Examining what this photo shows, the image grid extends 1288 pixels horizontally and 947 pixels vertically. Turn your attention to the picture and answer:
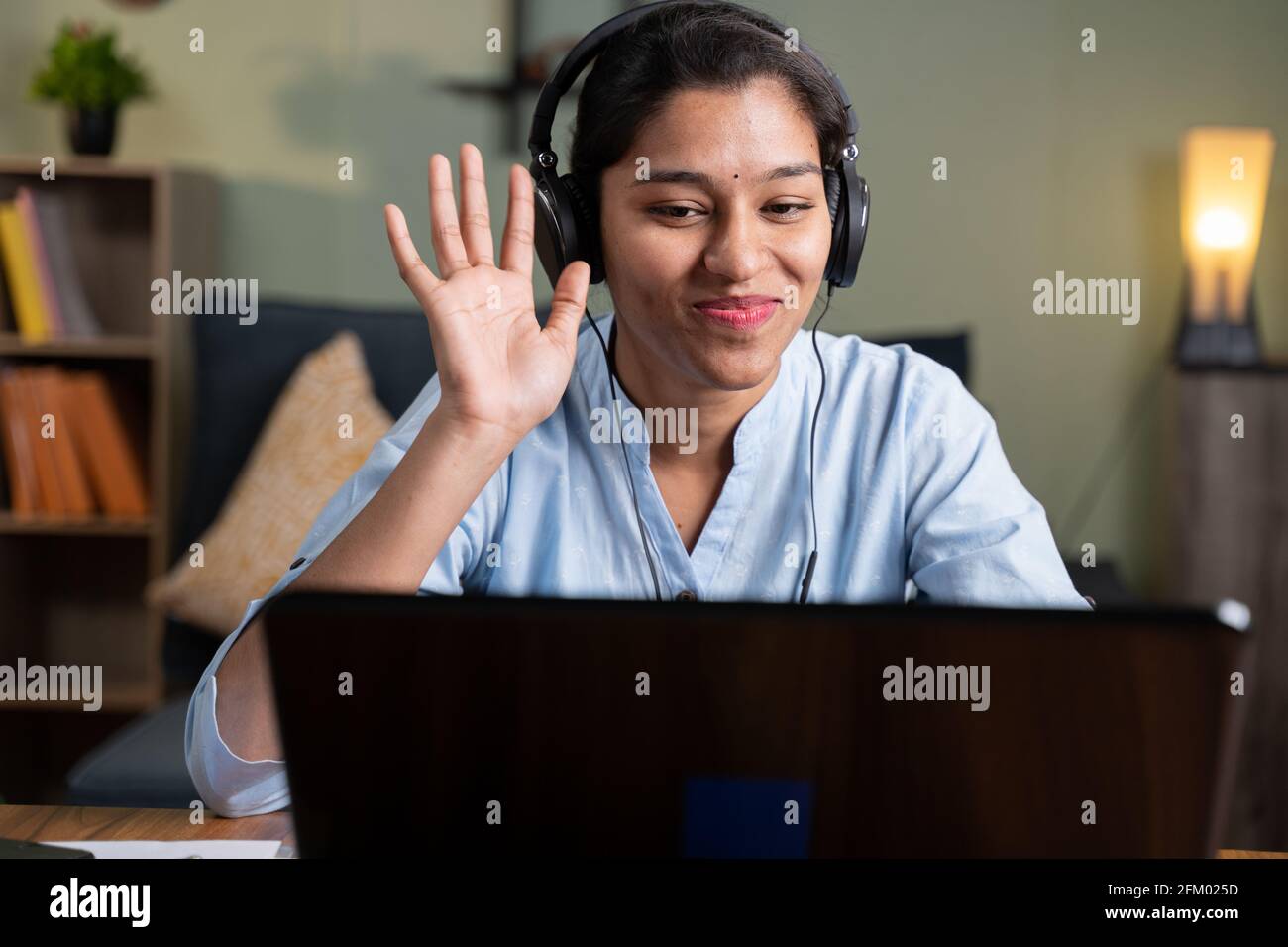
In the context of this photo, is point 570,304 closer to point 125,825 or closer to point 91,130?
point 125,825

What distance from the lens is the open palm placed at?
3.12 feet

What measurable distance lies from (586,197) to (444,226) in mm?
177

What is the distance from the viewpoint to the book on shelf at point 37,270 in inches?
97.8

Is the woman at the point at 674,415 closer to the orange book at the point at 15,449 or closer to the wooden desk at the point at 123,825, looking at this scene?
the wooden desk at the point at 123,825

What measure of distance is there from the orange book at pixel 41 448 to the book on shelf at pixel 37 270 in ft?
0.32

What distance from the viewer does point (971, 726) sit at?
45cm

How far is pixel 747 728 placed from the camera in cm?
45

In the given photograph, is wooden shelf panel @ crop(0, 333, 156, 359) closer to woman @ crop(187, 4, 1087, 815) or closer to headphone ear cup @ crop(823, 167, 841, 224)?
woman @ crop(187, 4, 1087, 815)

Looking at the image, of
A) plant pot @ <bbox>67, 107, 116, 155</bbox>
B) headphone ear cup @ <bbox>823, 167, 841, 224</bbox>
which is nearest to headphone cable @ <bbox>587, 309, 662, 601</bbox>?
headphone ear cup @ <bbox>823, 167, 841, 224</bbox>

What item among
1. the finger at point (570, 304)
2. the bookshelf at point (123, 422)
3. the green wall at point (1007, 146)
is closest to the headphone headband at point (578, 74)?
the finger at point (570, 304)

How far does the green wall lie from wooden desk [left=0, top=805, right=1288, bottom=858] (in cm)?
159

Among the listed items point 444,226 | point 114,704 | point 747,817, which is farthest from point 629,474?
point 114,704
